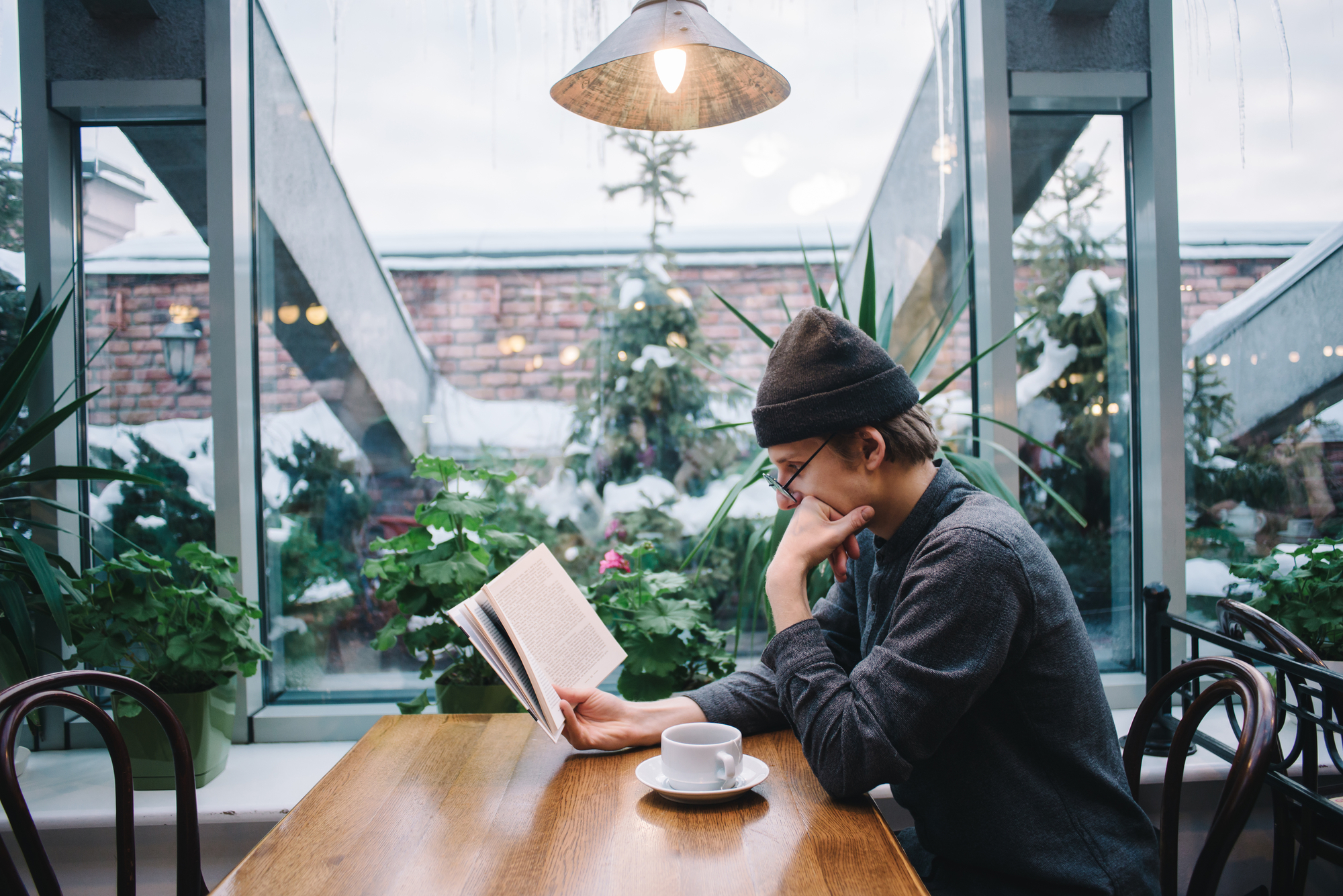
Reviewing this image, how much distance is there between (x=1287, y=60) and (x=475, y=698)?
291 cm

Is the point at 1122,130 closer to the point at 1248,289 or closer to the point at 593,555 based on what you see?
the point at 1248,289

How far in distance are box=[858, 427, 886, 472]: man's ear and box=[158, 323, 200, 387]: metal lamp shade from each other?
2.03m

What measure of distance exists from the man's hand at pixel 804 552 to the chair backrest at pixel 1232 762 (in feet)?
1.61

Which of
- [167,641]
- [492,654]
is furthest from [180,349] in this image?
[492,654]

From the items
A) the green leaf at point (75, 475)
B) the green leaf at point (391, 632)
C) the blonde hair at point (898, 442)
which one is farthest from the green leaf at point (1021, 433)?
the green leaf at point (75, 475)

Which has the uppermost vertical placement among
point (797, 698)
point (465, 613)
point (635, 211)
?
point (635, 211)

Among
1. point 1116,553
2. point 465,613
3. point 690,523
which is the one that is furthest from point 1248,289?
point 465,613

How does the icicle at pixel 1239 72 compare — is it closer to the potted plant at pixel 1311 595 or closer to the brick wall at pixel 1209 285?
the brick wall at pixel 1209 285

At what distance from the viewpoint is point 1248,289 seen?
7.54ft

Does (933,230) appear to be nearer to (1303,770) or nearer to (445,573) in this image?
(1303,770)

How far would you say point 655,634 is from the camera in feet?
5.84

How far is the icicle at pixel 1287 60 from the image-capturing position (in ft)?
7.37

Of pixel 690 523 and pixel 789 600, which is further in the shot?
pixel 690 523

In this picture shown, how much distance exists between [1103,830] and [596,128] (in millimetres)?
2116
